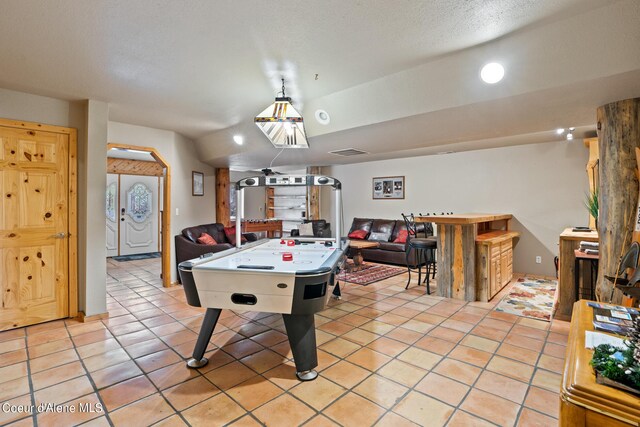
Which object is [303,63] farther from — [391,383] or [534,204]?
[534,204]

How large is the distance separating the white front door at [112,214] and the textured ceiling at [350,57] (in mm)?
4356

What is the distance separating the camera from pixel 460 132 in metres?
3.60

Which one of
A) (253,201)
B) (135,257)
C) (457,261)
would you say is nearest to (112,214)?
(135,257)

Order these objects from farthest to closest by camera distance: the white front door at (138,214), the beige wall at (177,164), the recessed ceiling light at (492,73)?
the white front door at (138,214)
the beige wall at (177,164)
the recessed ceiling light at (492,73)

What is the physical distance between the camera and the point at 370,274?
552cm

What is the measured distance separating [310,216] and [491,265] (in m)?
4.81

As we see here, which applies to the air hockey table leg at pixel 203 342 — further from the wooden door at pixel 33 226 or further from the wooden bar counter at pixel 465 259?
the wooden bar counter at pixel 465 259

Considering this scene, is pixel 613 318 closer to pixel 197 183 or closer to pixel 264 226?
pixel 197 183

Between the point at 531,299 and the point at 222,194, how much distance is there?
5536 mm

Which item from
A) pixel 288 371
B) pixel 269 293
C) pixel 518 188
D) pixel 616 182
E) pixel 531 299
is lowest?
pixel 288 371

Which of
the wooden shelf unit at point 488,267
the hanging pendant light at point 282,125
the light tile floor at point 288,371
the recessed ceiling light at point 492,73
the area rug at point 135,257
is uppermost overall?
the recessed ceiling light at point 492,73

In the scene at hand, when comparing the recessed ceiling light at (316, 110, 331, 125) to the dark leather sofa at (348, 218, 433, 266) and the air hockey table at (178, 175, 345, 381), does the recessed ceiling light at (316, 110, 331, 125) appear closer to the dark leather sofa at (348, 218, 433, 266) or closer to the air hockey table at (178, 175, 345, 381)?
the air hockey table at (178, 175, 345, 381)

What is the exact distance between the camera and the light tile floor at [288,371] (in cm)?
189

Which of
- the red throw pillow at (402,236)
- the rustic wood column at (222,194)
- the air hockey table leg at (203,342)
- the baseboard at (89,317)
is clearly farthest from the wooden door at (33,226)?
the red throw pillow at (402,236)
